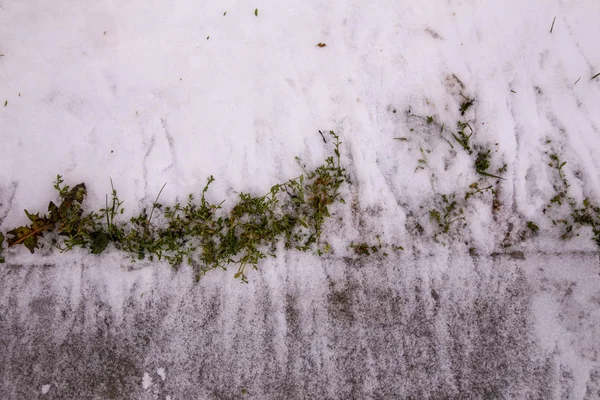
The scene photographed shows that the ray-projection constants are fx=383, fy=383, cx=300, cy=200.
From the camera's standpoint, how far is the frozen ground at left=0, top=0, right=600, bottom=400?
103 inches

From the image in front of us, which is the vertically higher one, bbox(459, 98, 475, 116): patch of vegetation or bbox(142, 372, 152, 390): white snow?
bbox(459, 98, 475, 116): patch of vegetation

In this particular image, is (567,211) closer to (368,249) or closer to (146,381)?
A: (368,249)

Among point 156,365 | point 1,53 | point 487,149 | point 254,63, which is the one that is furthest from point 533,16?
point 1,53

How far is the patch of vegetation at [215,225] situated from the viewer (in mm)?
2639

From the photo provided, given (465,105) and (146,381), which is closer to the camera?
(146,381)

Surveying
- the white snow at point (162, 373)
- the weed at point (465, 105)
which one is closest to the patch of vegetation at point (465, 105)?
the weed at point (465, 105)

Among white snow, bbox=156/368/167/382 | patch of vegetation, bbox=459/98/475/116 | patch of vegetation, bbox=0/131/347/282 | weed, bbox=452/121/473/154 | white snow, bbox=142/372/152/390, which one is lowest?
white snow, bbox=142/372/152/390

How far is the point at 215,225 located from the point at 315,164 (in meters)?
0.82

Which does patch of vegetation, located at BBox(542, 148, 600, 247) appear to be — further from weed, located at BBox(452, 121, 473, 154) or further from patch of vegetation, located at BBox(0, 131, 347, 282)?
patch of vegetation, located at BBox(0, 131, 347, 282)

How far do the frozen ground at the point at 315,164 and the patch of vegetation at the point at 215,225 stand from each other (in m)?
0.09

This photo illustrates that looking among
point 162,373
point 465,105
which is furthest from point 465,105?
point 162,373

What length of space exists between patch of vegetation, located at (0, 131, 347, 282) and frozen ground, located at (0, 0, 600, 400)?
9 centimetres

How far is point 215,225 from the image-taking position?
2670 millimetres

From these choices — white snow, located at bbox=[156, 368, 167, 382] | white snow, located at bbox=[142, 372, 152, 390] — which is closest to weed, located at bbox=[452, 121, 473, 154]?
white snow, located at bbox=[156, 368, 167, 382]
